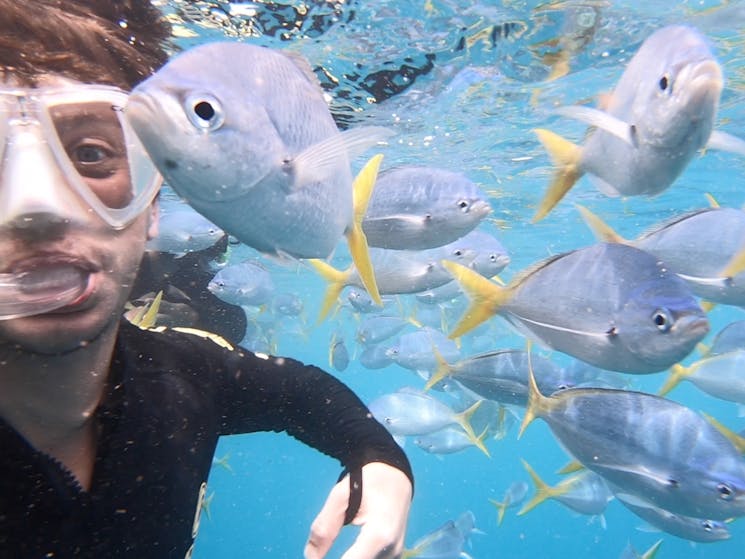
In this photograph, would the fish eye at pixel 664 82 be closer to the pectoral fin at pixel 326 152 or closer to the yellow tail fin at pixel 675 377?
the pectoral fin at pixel 326 152

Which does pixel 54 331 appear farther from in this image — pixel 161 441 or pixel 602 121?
pixel 602 121

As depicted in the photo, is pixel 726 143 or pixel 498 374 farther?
pixel 498 374

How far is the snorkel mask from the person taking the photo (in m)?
1.66

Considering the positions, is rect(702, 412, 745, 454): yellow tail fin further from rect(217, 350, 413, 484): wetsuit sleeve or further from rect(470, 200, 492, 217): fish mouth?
rect(217, 350, 413, 484): wetsuit sleeve

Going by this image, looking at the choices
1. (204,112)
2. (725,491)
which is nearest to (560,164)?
(204,112)

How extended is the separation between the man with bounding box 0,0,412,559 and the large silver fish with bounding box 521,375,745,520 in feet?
6.19

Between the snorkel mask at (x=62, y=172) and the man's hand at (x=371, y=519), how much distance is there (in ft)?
4.14

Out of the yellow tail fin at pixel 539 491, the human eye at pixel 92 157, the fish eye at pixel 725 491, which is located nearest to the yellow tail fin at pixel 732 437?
the fish eye at pixel 725 491

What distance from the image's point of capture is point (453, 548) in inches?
342

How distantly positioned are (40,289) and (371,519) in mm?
1440

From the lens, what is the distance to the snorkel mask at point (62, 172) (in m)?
1.66

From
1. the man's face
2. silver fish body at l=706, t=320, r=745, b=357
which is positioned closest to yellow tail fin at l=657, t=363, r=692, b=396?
silver fish body at l=706, t=320, r=745, b=357

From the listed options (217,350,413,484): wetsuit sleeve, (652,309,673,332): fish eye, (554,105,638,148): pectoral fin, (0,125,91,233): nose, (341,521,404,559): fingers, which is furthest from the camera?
(217,350,413,484): wetsuit sleeve

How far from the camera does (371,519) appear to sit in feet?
6.77
